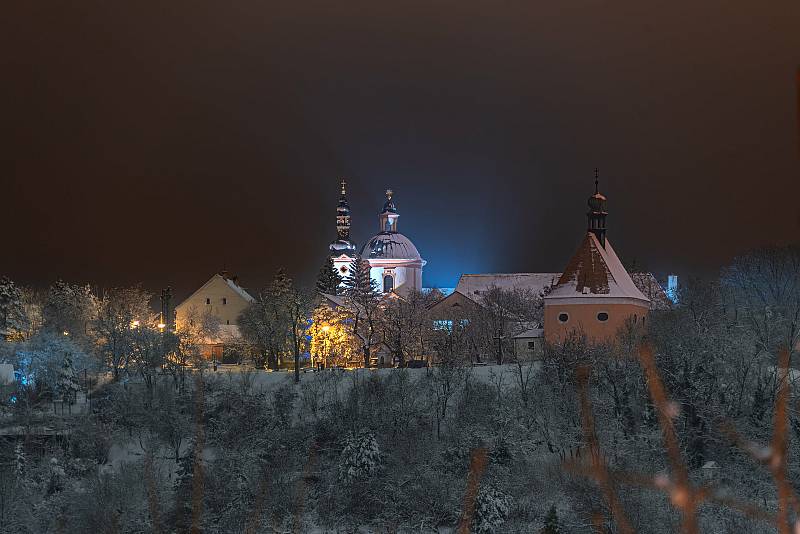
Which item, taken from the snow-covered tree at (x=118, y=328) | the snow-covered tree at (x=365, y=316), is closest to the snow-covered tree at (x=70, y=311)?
the snow-covered tree at (x=118, y=328)

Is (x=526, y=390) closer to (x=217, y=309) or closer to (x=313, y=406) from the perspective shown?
(x=313, y=406)

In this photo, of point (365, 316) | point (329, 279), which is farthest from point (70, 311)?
point (329, 279)

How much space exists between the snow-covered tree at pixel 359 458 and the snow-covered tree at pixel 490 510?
580 centimetres

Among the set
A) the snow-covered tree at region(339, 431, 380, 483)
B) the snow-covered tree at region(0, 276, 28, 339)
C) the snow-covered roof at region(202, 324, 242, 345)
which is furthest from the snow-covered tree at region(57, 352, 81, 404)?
the snow-covered tree at region(339, 431, 380, 483)

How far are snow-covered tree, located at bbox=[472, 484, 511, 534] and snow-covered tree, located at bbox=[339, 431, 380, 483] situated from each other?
5796 millimetres

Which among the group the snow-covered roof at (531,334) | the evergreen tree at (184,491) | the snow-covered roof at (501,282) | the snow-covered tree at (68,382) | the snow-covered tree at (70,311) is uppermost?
the snow-covered roof at (501,282)

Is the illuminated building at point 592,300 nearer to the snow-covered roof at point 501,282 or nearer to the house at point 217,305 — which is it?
the snow-covered roof at point 501,282

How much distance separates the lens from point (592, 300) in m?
57.4

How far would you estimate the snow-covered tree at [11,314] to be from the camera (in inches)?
2670

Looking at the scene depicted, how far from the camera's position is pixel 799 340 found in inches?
Answer: 2190

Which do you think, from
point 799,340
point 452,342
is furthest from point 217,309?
point 799,340

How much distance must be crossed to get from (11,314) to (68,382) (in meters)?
15.5

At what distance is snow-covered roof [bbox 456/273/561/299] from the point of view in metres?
83.4

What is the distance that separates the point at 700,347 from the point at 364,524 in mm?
15448
